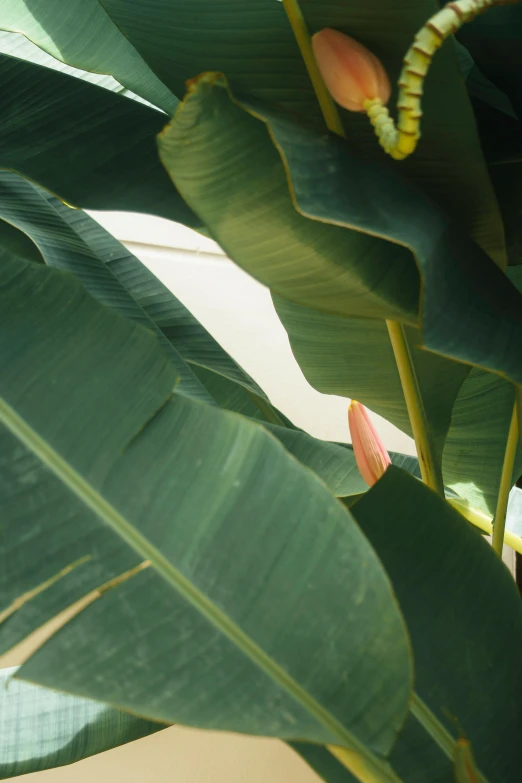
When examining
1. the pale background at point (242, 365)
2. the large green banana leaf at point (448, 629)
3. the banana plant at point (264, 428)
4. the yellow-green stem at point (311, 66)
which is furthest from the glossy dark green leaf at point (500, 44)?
the pale background at point (242, 365)

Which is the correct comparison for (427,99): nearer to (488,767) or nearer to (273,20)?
(273,20)

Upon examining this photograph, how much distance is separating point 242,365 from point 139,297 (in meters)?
0.71

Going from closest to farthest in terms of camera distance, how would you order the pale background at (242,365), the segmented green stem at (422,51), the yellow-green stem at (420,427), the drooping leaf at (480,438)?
the segmented green stem at (422,51) → the yellow-green stem at (420,427) → the drooping leaf at (480,438) → the pale background at (242,365)

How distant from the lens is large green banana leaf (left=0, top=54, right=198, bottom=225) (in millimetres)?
329

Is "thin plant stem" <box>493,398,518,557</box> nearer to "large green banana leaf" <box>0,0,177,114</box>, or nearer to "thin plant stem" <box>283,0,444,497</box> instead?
"thin plant stem" <box>283,0,444,497</box>

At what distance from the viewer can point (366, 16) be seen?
0.89ft

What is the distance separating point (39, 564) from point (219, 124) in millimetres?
173

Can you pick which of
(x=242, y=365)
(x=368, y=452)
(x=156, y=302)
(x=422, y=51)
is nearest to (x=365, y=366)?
(x=368, y=452)

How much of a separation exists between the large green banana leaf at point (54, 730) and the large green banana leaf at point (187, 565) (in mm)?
244

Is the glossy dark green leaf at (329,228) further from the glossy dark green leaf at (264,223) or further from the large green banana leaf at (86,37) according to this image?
the large green banana leaf at (86,37)

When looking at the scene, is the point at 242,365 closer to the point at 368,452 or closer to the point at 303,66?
the point at 368,452

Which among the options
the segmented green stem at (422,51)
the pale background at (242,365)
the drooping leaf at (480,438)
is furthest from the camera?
the pale background at (242,365)

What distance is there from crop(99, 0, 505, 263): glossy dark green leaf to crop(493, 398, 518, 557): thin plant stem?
16 cm

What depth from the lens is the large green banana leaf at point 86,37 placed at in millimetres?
438
